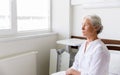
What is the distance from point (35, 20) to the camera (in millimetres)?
3072

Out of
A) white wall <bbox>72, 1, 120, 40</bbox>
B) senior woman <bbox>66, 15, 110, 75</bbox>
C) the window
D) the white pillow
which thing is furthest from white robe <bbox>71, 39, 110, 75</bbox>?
the window

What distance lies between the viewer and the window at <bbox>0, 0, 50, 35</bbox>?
2.54 metres

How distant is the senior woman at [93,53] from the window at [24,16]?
1.22 metres

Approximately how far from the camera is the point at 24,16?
9.37ft

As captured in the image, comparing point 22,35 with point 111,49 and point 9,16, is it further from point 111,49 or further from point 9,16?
point 111,49

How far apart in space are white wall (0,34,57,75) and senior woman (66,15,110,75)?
1028mm

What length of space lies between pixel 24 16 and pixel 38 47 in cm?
52

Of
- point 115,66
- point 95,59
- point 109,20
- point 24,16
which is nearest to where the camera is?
point 95,59

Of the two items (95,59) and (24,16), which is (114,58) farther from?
(24,16)

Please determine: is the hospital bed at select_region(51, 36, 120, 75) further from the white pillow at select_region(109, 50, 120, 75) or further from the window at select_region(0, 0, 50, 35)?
the window at select_region(0, 0, 50, 35)

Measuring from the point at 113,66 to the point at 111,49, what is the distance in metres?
0.54

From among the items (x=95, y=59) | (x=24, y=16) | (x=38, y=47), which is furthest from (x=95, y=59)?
(x=24, y=16)

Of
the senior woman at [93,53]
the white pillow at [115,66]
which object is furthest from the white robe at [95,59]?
the white pillow at [115,66]

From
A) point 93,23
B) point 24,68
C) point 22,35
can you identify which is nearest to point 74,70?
point 93,23
